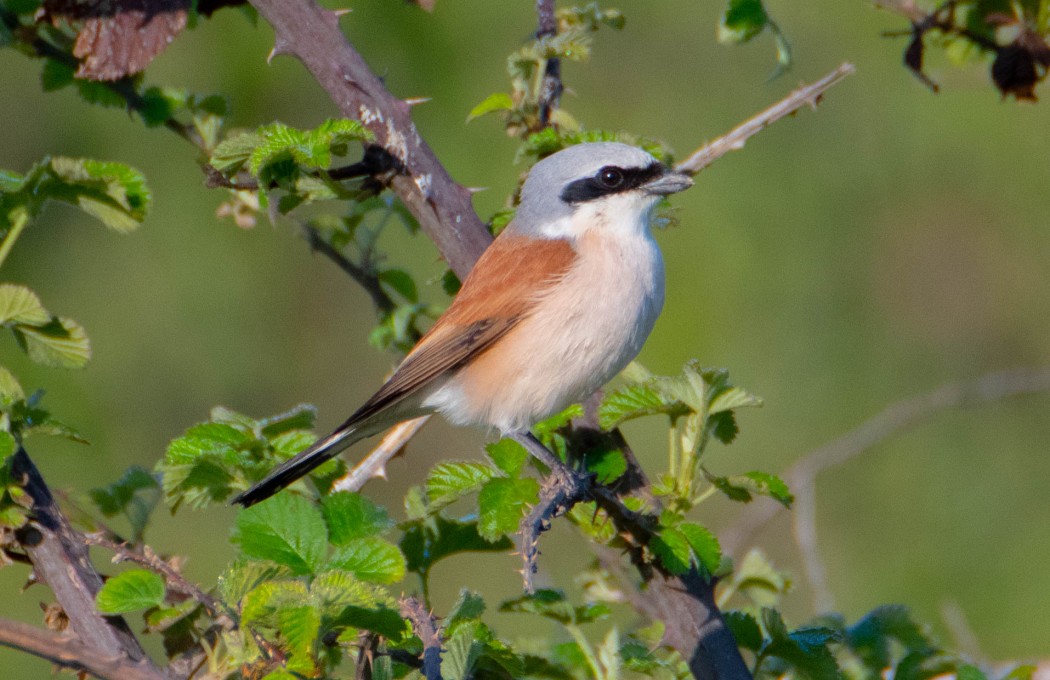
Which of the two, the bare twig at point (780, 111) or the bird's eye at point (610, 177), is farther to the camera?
the bird's eye at point (610, 177)

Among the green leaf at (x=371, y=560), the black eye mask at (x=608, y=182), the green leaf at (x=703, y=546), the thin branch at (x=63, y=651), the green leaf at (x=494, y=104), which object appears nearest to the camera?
the thin branch at (x=63, y=651)

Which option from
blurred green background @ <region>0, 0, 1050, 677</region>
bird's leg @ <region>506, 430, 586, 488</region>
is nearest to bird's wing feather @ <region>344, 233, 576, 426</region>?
bird's leg @ <region>506, 430, 586, 488</region>

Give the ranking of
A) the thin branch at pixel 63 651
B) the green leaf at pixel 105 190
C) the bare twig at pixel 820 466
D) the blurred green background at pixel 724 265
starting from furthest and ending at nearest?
the blurred green background at pixel 724 265, the bare twig at pixel 820 466, the green leaf at pixel 105 190, the thin branch at pixel 63 651

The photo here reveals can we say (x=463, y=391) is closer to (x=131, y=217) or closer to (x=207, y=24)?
(x=131, y=217)

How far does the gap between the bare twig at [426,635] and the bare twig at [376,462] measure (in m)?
0.65

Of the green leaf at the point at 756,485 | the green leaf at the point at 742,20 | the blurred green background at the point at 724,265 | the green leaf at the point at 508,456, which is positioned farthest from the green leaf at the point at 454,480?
the blurred green background at the point at 724,265

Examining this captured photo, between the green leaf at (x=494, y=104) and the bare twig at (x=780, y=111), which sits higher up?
the green leaf at (x=494, y=104)

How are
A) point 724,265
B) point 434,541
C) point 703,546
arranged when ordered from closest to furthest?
1. point 703,546
2. point 434,541
3. point 724,265

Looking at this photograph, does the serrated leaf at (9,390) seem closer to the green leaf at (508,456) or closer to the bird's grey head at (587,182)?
the green leaf at (508,456)

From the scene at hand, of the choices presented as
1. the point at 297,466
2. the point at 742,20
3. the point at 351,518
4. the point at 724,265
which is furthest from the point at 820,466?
the point at 724,265

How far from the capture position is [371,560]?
5.44 ft

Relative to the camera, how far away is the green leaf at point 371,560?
163 centimetres

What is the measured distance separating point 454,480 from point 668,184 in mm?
1059

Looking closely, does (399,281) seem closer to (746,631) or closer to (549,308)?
(549,308)
